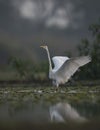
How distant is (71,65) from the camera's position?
12.7 metres

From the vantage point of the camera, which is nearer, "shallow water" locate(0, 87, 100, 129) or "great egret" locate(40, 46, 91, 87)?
"shallow water" locate(0, 87, 100, 129)

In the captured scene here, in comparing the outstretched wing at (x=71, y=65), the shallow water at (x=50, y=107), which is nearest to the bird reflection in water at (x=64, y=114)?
the shallow water at (x=50, y=107)

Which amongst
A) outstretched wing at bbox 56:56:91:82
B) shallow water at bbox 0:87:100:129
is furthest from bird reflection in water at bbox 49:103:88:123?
outstretched wing at bbox 56:56:91:82

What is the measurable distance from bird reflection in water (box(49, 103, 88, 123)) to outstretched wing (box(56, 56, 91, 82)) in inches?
114

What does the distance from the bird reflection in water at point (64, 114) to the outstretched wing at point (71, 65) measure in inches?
114

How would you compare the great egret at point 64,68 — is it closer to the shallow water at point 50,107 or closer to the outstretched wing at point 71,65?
the outstretched wing at point 71,65

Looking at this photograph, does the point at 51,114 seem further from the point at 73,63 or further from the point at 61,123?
the point at 73,63

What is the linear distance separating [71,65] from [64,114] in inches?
179

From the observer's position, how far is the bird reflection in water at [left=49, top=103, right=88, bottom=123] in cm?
746

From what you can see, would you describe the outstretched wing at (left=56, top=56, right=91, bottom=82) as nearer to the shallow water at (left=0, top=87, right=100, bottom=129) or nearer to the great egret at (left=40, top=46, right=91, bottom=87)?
the great egret at (left=40, top=46, right=91, bottom=87)

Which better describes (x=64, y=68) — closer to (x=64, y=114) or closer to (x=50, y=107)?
(x=50, y=107)

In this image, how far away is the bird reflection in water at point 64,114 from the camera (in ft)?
24.5

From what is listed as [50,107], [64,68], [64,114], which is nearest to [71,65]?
[64,68]

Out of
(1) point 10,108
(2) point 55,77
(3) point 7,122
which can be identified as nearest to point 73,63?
(2) point 55,77
